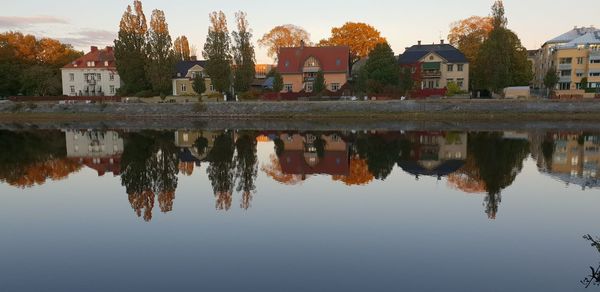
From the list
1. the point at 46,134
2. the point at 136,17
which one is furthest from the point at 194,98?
the point at 46,134

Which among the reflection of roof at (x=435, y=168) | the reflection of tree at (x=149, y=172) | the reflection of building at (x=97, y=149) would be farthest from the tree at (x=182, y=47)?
the reflection of roof at (x=435, y=168)

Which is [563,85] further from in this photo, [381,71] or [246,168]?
[246,168]

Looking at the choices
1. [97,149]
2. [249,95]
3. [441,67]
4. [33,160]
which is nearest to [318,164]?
[33,160]

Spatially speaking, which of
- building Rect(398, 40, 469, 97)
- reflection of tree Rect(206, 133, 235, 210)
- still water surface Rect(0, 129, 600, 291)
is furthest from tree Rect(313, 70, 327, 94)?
still water surface Rect(0, 129, 600, 291)

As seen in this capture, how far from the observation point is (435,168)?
20344mm

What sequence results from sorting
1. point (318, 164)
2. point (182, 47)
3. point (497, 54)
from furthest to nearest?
point (182, 47) < point (497, 54) < point (318, 164)

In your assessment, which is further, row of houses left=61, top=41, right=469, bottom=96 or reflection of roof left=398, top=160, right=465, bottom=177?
row of houses left=61, top=41, right=469, bottom=96

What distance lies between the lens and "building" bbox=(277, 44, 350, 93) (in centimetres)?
6194

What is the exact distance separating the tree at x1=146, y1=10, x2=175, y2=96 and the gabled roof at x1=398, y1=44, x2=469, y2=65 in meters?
29.9

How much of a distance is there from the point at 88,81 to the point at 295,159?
189ft

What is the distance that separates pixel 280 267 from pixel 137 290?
104 inches

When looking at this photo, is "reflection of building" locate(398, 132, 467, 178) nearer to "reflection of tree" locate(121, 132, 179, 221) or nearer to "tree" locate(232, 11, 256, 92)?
"reflection of tree" locate(121, 132, 179, 221)

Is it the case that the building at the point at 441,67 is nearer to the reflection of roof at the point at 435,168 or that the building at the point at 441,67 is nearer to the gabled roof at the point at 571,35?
the gabled roof at the point at 571,35

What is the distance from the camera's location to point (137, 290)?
830 cm
